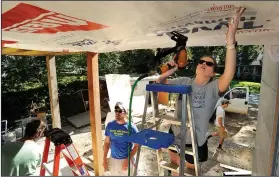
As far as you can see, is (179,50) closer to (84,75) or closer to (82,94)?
(82,94)

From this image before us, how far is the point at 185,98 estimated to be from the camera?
1.93 m

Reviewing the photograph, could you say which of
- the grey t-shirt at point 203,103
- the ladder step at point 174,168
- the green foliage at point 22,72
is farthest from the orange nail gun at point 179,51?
the green foliage at point 22,72

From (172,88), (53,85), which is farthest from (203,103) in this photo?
(53,85)

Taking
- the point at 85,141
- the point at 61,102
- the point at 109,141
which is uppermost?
the point at 109,141

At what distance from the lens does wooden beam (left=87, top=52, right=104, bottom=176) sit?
4.78 metres

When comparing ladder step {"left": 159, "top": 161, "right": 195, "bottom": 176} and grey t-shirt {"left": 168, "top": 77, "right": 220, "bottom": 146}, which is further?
ladder step {"left": 159, "top": 161, "right": 195, "bottom": 176}

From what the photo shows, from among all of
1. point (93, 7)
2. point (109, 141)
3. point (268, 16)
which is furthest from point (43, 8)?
point (109, 141)

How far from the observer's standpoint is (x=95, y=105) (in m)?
5.04

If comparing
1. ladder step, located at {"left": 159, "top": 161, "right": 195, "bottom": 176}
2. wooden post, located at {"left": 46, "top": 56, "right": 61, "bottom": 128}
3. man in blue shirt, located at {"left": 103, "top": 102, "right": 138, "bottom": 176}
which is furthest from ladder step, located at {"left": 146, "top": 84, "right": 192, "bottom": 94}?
wooden post, located at {"left": 46, "top": 56, "right": 61, "bottom": 128}

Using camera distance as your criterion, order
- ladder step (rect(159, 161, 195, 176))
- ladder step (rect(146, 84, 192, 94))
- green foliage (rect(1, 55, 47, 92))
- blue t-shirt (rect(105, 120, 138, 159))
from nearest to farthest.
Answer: ladder step (rect(146, 84, 192, 94))
ladder step (rect(159, 161, 195, 176))
blue t-shirt (rect(105, 120, 138, 159))
green foliage (rect(1, 55, 47, 92))

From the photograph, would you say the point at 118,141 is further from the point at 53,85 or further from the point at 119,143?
the point at 53,85

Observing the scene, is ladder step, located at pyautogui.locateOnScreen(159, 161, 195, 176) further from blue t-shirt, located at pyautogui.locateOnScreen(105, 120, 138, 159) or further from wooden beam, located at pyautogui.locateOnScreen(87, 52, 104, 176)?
wooden beam, located at pyautogui.locateOnScreen(87, 52, 104, 176)

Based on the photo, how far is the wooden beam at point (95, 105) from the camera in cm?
478

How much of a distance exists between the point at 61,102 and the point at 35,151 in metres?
8.99
